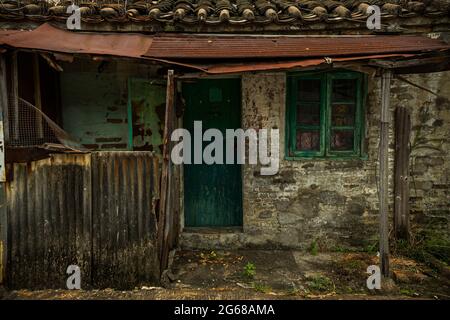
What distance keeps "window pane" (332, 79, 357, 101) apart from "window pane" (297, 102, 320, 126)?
34 cm

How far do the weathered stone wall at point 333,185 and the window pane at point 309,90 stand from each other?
32 cm

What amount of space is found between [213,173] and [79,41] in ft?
9.32

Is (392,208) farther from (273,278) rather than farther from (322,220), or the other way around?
(273,278)

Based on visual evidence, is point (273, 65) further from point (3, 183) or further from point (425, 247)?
point (425, 247)

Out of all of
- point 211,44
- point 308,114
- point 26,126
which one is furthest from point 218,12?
point 26,126

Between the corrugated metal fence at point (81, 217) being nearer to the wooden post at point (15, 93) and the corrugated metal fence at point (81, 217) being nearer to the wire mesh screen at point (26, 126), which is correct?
the wire mesh screen at point (26, 126)

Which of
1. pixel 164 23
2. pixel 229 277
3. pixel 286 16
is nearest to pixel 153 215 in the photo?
pixel 229 277

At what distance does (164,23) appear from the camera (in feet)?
15.5

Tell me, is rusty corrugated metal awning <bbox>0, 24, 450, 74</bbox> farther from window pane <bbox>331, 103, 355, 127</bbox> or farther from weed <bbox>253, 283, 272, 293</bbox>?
weed <bbox>253, 283, 272, 293</bbox>

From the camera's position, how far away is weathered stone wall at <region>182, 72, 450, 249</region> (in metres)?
5.30

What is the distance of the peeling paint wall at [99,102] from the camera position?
537 cm

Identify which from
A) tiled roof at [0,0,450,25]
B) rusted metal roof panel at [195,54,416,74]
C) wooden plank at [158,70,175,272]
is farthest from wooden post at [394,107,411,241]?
wooden plank at [158,70,175,272]

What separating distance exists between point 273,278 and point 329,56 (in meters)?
2.98

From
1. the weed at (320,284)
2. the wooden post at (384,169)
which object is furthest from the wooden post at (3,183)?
the wooden post at (384,169)
